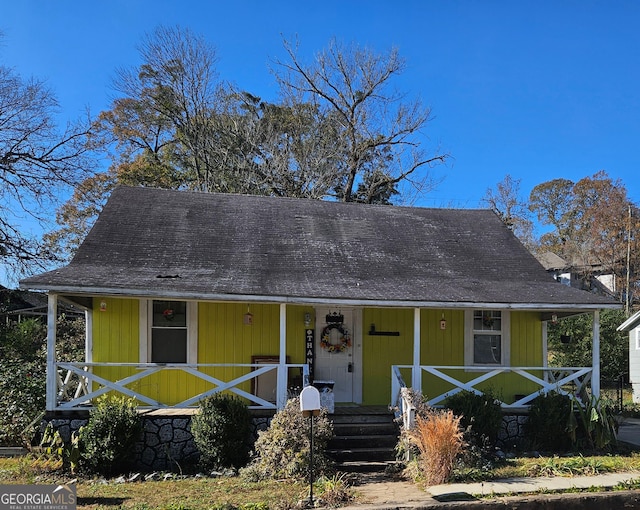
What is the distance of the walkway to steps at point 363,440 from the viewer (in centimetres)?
827

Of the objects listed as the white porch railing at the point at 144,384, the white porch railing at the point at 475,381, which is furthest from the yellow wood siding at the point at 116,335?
the white porch railing at the point at 475,381

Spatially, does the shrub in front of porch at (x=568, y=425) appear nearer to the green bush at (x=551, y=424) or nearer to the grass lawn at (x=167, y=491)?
the green bush at (x=551, y=424)

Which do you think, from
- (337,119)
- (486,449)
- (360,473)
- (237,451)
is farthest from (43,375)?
(337,119)

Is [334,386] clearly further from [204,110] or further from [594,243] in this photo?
[594,243]

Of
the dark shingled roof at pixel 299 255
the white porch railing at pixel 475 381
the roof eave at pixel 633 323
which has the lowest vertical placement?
the white porch railing at pixel 475 381

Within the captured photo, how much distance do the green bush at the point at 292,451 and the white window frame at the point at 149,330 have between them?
9.76ft

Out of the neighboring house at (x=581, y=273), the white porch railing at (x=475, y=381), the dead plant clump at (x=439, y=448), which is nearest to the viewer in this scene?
the dead plant clump at (x=439, y=448)

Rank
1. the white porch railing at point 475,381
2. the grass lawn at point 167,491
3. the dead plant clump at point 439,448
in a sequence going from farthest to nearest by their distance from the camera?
the white porch railing at point 475,381 < the dead plant clump at point 439,448 < the grass lawn at point 167,491

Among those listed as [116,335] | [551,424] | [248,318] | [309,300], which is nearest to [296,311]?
[248,318]

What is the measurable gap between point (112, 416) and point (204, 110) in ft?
67.8

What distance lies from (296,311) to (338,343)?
3.55ft

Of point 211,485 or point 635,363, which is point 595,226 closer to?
point 635,363

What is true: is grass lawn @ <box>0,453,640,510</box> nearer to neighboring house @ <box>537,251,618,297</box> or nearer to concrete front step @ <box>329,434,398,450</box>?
concrete front step @ <box>329,434,398,450</box>

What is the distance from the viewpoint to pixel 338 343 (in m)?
10.8
